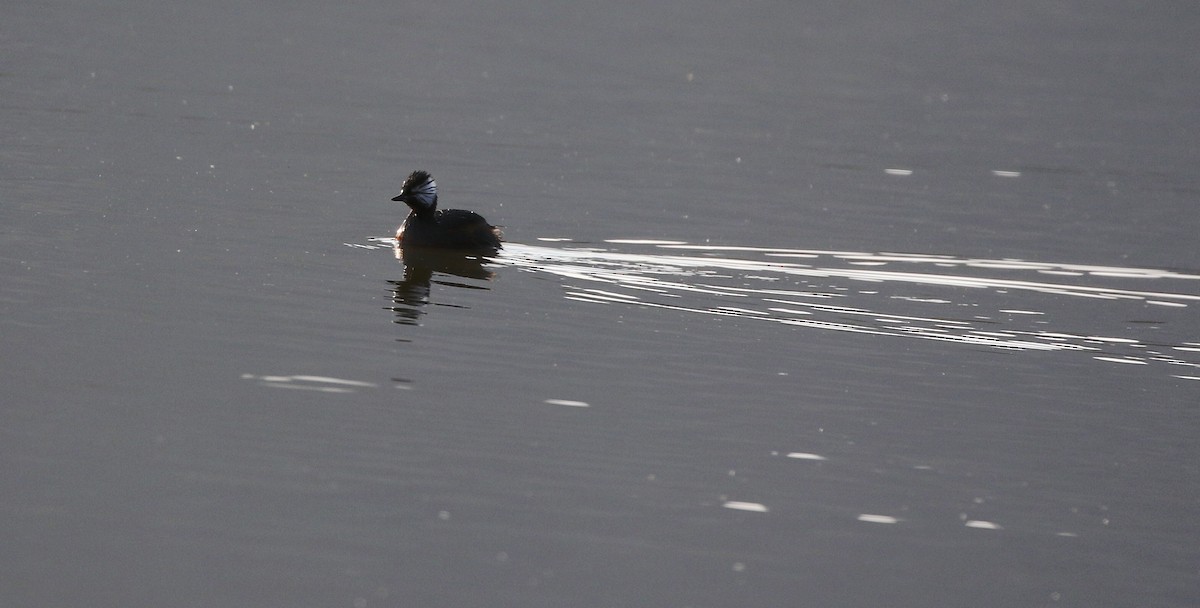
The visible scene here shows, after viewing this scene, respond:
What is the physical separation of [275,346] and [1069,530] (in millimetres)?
5490

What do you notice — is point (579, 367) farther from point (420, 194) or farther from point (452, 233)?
point (420, 194)

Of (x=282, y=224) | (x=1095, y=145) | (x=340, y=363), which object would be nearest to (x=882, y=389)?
(x=340, y=363)

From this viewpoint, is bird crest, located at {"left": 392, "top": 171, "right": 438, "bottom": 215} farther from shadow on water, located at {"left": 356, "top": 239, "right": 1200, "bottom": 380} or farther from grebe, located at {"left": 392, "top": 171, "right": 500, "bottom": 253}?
shadow on water, located at {"left": 356, "top": 239, "right": 1200, "bottom": 380}

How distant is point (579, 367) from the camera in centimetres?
1216

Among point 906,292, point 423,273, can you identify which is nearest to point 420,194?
point 423,273

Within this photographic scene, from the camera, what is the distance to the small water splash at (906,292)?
46.8 feet

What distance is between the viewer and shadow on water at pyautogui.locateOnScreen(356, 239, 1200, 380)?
14.2 m

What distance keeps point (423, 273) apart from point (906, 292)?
4354 mm

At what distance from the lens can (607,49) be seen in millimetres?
45156

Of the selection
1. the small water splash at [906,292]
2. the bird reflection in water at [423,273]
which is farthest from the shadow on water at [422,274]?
the small water splash at [906,292]

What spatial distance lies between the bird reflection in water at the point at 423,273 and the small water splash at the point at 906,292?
43 cm

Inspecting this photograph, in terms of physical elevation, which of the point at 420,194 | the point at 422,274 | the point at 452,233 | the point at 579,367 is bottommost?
the point at 579,367

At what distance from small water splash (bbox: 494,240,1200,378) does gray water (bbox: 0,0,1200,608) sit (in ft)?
0.21

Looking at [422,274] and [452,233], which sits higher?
[452,233]
